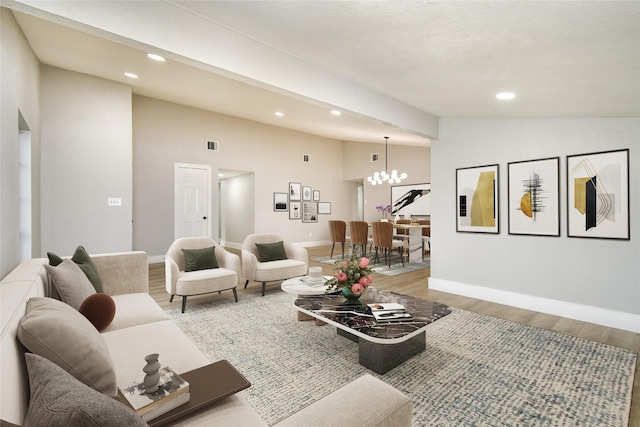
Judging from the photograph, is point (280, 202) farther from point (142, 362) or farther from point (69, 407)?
point (69, 407)

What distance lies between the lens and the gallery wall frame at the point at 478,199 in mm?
3949

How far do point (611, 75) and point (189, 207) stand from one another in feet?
23.5

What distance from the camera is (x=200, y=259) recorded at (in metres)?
3.85

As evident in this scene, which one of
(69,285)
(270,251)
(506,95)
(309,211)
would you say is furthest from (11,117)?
(309,211)

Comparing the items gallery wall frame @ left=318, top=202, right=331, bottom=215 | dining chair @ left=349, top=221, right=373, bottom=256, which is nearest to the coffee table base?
dining chair @ left=349, top=221, right=373, bottom=256

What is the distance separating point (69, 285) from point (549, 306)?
14.9 ft

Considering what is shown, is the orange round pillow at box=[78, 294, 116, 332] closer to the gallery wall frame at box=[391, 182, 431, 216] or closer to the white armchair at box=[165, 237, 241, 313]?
the white armchair at box=[165, 237, 241, 313]

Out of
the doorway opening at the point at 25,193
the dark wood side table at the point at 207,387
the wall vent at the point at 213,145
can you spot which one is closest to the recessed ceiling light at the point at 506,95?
the dark wood side table at the point at 207,387

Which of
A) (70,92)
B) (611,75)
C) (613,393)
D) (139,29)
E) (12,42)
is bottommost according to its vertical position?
(613,393)

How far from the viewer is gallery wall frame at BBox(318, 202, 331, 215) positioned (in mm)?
9688

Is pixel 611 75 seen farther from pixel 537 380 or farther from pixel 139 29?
pixel 139 29

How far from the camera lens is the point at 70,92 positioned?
4859 mm

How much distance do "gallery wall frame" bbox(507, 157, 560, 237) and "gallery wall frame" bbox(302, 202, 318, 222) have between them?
6.14 m

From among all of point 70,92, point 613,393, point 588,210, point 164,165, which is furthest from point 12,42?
point 588,210
